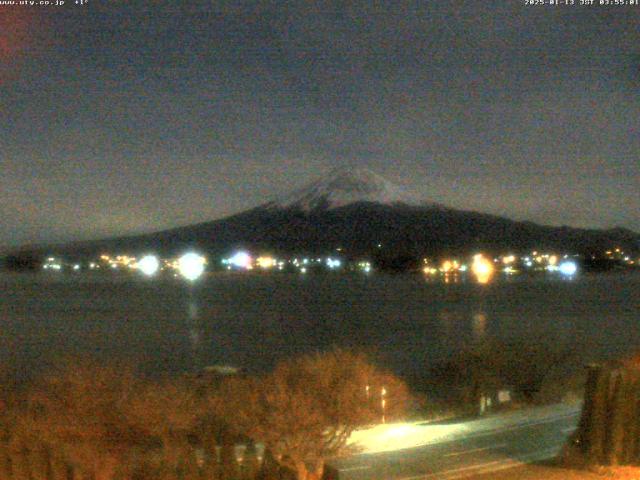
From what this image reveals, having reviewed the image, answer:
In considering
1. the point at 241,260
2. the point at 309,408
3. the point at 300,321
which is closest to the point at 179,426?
the point at 309,408

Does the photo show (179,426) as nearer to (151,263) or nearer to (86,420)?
(86,420)

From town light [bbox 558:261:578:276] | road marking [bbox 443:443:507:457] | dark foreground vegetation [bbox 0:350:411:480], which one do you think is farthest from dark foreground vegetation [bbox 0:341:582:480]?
town light [bbox 558:261:578:276]

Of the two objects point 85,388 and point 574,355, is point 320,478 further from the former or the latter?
point 574,355

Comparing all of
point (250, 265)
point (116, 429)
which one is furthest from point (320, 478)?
point (250, 265)

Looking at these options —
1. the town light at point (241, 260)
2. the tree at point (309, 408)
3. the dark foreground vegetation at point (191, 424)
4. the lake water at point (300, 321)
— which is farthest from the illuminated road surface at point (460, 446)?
the town light at point (241, 260)

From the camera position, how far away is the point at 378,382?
10.6 meters

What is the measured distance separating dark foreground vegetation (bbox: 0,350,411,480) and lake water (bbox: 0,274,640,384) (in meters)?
18.3

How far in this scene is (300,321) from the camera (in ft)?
185

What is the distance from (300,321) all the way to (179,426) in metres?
47.3

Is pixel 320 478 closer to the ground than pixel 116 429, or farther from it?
closer to the ground

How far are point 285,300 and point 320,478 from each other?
66780 millimetres

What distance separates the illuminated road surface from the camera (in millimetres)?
10836

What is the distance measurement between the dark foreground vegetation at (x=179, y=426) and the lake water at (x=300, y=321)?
1834 cm

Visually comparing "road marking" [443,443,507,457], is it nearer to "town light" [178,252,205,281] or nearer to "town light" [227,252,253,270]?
"town light" [227,252,253,270]
